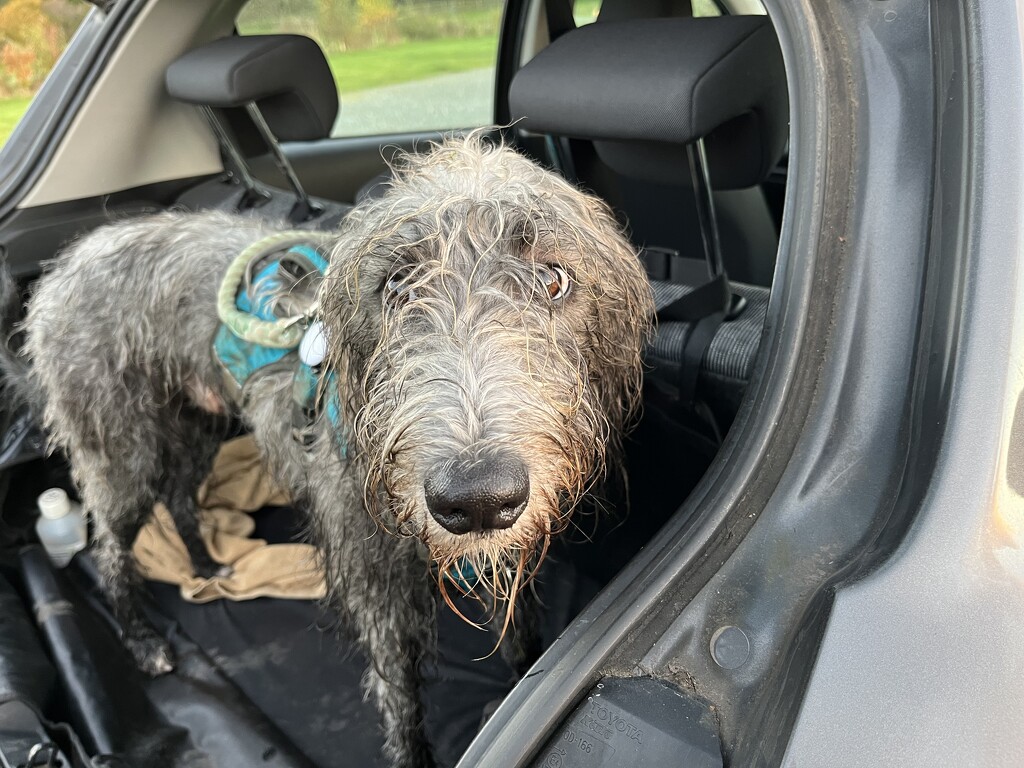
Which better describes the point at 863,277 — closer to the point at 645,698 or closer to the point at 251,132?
the point at 645,698

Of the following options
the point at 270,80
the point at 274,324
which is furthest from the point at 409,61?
the point at 274,324

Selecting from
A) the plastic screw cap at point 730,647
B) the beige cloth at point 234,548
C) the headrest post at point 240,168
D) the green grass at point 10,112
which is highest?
the green grass at point 10,112

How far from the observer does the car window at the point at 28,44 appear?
13.7ft

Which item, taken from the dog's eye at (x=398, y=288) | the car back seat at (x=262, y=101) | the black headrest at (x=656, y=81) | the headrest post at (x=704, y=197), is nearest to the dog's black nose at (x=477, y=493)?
the dog's eye at (x=398, y=288)

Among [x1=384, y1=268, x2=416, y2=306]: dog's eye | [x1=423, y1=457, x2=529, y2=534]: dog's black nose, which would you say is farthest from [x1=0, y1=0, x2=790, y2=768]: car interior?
[x1=423, y1=457, x2=529, y2=534]: dog's black nose

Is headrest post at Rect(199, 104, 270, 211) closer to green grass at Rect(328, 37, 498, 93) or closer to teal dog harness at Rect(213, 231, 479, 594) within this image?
green grass at Rect(328, 37, 498, 93)

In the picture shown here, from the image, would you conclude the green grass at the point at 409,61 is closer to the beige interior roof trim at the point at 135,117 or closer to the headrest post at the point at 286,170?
the headrest post at the point at 286,170

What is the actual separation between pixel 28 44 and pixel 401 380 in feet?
14.2

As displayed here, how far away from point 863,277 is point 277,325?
1765mm

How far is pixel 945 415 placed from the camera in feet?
3.94

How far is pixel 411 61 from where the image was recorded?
4.90 metres

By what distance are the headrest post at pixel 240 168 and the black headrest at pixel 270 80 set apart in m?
0.47

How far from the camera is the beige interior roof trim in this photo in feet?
A: 13.3

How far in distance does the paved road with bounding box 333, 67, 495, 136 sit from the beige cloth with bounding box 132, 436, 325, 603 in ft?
8.31
